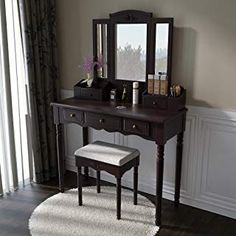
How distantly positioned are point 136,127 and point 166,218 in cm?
82

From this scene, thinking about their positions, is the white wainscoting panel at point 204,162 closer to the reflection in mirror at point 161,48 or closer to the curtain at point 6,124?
the reflection in mirror at point 161,48

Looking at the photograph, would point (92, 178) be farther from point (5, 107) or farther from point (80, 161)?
point (5, 107)

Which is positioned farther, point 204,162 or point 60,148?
point 60,148

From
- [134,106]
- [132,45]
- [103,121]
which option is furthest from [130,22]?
[103,121]

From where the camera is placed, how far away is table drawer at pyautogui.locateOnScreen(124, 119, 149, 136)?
2.33 metres

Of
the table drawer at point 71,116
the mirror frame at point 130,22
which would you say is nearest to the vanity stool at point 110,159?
the table drawer at point 71,116

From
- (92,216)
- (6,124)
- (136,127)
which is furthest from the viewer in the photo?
(6,124)

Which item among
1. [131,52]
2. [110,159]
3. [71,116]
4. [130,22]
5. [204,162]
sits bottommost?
[204,162]

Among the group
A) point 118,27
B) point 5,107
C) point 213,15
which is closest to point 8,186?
point 5,107

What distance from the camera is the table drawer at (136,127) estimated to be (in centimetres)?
233

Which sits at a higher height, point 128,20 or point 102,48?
point 128,20

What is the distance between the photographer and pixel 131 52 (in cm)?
277

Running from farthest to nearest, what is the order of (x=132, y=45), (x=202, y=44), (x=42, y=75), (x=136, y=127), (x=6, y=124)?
(x=42, y=75)
(x=6, y=124)
(x=132, y=45)
(x=202, y=44)
(x=136, y=127)

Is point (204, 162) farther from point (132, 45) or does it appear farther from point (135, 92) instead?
point (132, 45)
